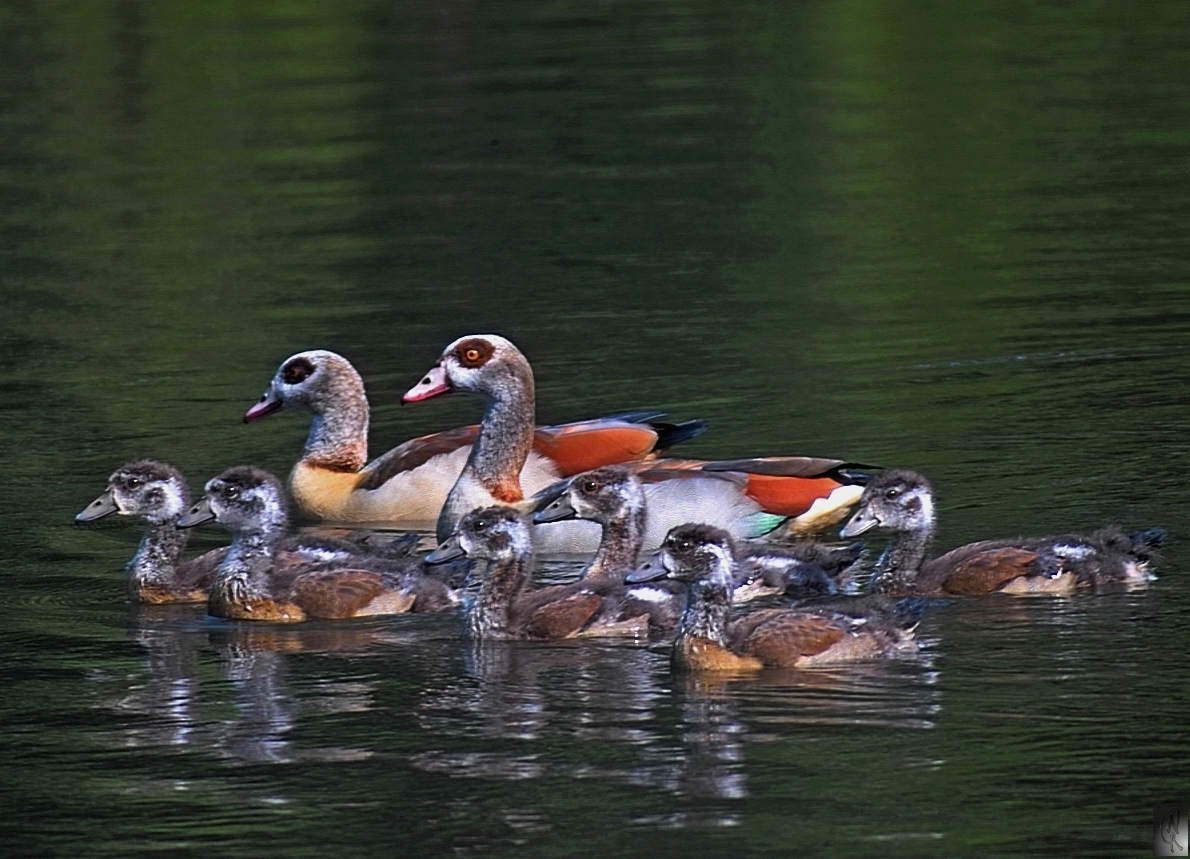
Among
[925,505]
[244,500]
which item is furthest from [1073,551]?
[244,500]

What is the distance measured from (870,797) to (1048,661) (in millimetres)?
1836

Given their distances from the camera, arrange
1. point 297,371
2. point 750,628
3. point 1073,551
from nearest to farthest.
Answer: point 750,628 → point 1073,551 → point 297,371

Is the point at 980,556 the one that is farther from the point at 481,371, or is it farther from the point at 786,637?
the point at 481,371

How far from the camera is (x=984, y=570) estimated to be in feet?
38.2

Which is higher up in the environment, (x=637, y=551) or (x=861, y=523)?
(x=861, y=523)

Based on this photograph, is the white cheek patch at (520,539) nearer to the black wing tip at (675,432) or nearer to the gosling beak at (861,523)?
the gosling beak at (861,523)

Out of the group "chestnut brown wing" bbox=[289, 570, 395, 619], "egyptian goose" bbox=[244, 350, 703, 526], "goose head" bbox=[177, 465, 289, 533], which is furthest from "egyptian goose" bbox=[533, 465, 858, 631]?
"egyptian goose" bbox=[244, 350, 703, 526]

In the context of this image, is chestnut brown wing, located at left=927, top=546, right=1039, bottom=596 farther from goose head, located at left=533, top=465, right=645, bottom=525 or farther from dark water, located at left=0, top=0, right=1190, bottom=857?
goose head, located at left=533, top=465, right=645, bottom=525

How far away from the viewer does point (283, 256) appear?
77.1 feet

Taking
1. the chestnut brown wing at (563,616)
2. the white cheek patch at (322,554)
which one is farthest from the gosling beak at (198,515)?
the chestnut brown wing at (563,616)

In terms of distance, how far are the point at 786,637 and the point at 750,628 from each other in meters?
0.20

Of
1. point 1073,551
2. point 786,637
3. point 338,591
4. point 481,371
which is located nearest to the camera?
point 786,637

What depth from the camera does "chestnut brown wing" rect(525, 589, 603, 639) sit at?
11.4m

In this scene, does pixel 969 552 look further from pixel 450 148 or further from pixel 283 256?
pixel 450 148
